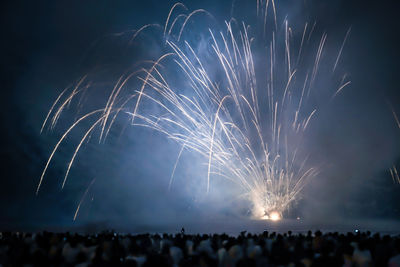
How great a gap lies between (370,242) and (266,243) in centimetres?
724

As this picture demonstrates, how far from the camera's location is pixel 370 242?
866 inches

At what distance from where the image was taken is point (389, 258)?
55.3 feet

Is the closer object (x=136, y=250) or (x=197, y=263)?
(x=197, y=263)

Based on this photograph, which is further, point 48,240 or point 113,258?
point 48,240

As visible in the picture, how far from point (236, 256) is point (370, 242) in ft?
35.8

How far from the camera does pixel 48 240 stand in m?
22.9

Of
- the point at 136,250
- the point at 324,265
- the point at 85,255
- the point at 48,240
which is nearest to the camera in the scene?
the point at 324,265

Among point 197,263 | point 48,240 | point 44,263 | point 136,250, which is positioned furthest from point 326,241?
point 48,240

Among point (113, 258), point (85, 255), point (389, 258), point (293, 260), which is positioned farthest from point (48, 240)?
point (389, 258)

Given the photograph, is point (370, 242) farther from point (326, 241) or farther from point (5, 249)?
point (5, 249)

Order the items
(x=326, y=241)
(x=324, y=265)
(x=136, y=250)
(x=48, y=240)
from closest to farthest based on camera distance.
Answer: (x=324, y=265)
(x=136, y=250)
(x=326, y=241)
(x=48, y=240)

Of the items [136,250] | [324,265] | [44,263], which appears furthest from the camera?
[136,250]

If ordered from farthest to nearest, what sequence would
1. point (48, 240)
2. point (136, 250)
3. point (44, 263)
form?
point (48, 240) < point (136, 250) < point (44, 263)

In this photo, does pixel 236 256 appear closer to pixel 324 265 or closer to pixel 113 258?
pixel 324 265
